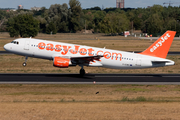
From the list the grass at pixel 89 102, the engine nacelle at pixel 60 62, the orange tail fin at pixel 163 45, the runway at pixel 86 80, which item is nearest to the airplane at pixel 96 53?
the orange tail fin at pixel 163 45

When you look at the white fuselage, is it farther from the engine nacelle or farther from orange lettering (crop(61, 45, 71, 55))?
the engine nacelle

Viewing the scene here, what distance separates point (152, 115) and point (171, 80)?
18.5 metres

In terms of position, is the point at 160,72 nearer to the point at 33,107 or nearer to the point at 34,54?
the point at 34,54

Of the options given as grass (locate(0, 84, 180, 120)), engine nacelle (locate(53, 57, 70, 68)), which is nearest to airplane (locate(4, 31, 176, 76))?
engine nacelle (locate(53, 57, 70, 68))

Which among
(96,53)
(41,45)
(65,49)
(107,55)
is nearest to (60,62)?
(65,49)

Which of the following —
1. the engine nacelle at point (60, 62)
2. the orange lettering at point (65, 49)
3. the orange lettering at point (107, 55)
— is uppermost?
the orange lettering at point (65, 49)

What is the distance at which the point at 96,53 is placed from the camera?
40.1m

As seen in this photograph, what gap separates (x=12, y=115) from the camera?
20.5m

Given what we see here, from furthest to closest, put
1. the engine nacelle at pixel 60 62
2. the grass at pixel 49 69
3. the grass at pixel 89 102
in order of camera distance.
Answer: the grass at pixel 49 69 < the engine nacelle at pixel 60 62 < the grass at pixel 89 102

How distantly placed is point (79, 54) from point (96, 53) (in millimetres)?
2564

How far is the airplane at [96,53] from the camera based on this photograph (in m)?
39.6

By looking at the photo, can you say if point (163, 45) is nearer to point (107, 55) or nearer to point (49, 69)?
point (107, 55)

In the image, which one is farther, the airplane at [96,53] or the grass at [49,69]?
the grass at [49,69]

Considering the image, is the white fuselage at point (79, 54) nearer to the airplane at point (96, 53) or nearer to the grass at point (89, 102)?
the airplane at point (96, 53)
